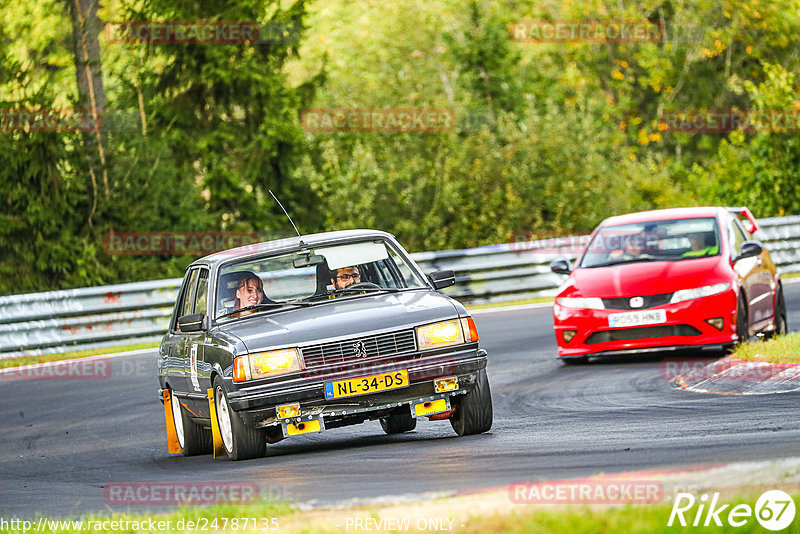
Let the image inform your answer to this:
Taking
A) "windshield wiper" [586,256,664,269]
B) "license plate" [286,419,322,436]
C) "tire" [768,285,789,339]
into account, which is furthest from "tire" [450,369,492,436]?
"tire" [768,285,789,339]

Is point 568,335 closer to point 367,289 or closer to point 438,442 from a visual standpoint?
point 367,289

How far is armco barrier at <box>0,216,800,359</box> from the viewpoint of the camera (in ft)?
63.6

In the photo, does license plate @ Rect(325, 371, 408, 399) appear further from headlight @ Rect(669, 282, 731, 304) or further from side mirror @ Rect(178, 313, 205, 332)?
headlight @ Rect(669, 282, 731, 304)

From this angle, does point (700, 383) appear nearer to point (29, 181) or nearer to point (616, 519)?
point (616, 519)

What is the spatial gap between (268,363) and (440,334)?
1.16m

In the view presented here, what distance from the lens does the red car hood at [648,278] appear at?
13.4 meters

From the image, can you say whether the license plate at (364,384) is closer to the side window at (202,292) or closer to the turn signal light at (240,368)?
the turn signal light at (240,368)

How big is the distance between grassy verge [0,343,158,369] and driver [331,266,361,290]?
9662mm

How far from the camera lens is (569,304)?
14.0 metres

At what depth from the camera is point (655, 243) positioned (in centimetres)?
1454

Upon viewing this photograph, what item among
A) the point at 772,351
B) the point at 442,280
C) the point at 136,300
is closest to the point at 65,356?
the point at 136,300

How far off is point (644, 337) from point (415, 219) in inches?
744

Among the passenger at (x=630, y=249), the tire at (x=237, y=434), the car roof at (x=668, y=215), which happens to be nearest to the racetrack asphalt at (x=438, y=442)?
the tire at (x=237, y=434)

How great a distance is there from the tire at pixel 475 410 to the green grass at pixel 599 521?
377 centimetres
